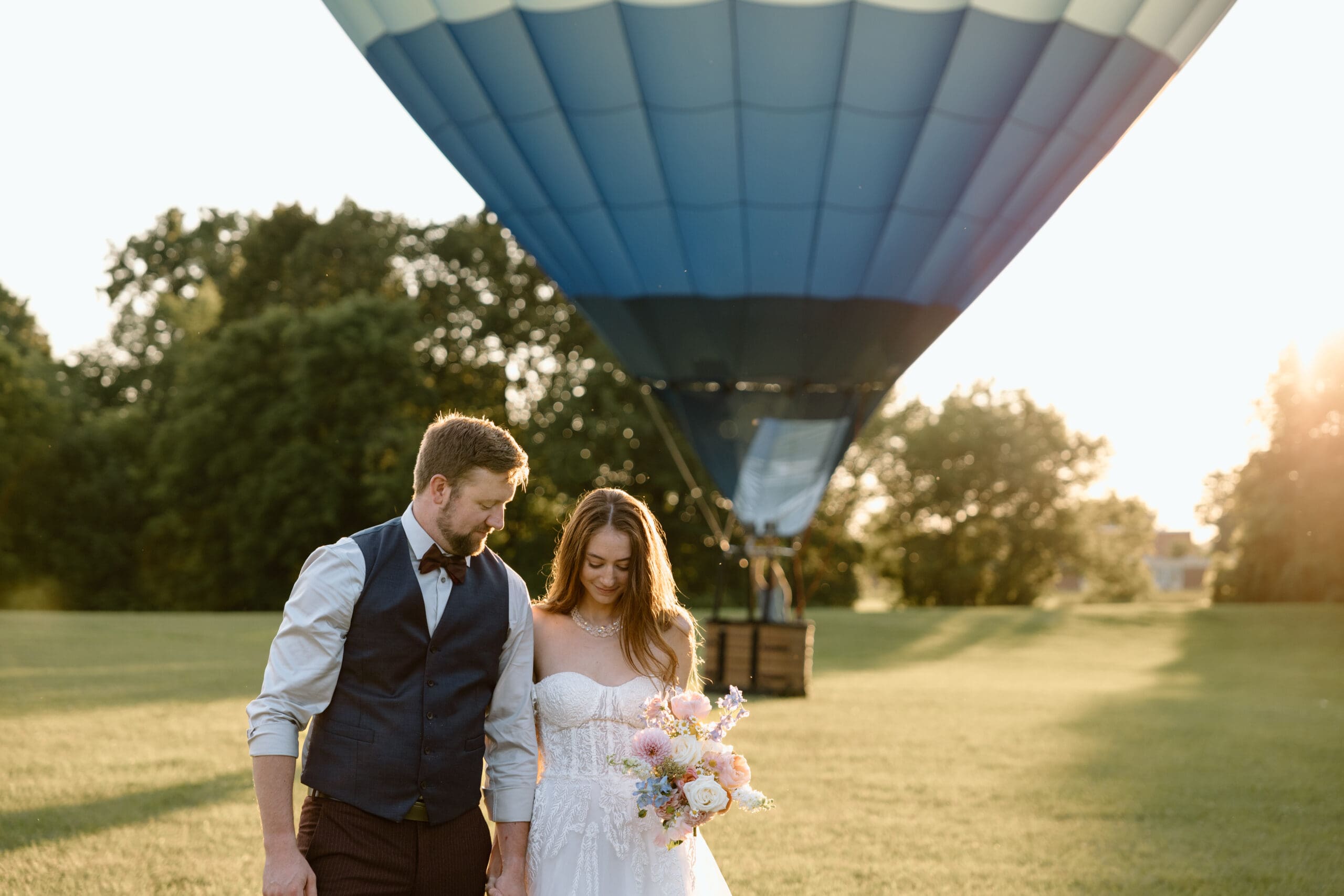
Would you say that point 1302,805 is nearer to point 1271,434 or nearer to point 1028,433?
point 1271,434

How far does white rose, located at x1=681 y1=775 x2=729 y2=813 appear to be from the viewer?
332 centimetres

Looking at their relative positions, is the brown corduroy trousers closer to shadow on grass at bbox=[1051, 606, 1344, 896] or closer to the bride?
the bride

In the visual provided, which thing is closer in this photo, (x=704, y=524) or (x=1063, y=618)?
(x=1063, y=618)

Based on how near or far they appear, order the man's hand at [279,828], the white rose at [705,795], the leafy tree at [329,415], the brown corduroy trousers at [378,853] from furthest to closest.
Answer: the leafy tree at [329,415], the white rose at [705,795], the brown corduroy trousers at [378,853], the man's hand at [279,828]

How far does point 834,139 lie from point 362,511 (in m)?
24.7

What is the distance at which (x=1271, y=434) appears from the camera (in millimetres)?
33312

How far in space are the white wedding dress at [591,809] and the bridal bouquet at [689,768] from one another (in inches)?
8.6

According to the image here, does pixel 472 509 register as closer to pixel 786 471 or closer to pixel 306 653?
pixel 306 653

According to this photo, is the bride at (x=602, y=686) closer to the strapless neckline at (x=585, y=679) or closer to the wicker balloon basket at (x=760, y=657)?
the strapless neckline at (x=585, y=679)

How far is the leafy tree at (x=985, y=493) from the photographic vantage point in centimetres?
4262

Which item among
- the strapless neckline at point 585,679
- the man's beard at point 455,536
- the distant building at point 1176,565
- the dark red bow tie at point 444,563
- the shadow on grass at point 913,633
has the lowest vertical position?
the shadow on grass at point 913,633

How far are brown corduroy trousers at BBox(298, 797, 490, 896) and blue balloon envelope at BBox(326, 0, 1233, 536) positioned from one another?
7170 mm

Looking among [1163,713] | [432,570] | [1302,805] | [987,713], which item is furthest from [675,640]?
[1163,713]

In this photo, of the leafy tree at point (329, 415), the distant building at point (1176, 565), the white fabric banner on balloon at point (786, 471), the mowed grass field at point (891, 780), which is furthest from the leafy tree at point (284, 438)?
the distant building at point (1176, 565)
